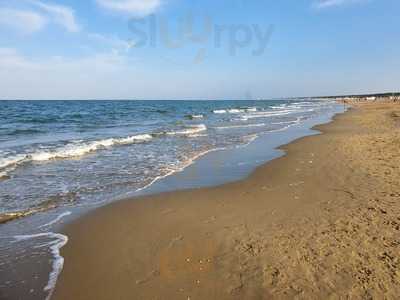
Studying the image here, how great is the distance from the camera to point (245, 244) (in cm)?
467

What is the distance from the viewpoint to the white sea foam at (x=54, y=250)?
381 centimetres

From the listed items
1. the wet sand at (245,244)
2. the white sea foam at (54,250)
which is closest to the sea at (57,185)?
the white sea foam at (54,250)

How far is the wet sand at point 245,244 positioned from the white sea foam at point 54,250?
0.09 m

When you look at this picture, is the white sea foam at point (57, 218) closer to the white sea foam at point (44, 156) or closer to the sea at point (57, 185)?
the sea at point (57, 185)

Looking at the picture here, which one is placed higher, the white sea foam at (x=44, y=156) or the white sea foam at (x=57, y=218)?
the white sea foam at (x=57, y=218)

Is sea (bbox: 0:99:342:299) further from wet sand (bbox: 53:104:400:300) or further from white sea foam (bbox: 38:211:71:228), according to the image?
wet sand (bbox: 53:104:400:300)

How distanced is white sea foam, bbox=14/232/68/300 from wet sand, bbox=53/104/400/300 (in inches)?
3.5

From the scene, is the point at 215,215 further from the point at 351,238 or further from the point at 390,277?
the point at 390,277

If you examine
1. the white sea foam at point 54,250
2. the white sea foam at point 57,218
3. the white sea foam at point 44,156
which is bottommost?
the white sea foam at point 44,156

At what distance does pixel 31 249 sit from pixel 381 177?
728 centimetres

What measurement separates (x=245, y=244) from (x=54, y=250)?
2.65 meters

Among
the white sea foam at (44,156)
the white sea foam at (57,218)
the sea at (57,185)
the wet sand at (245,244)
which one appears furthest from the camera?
the white sea foam at (44,156)

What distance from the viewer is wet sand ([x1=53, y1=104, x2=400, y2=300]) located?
3.65 m


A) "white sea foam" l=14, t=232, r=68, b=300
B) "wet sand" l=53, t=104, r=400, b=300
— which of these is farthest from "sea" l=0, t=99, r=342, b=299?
"wet sand" l=53, t=104, r=400, b=300
